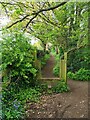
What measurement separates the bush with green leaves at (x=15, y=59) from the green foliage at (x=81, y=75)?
2838mm

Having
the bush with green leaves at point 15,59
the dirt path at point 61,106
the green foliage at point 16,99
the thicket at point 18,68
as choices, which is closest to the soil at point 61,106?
the dirt path at point 61,106

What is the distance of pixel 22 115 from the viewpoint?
366cm

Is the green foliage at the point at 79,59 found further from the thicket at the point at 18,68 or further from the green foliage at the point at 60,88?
the thicket at the point at 18,68

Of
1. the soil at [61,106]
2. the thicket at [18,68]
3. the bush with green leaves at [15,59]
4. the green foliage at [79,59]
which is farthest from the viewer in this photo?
the green foliage at [79,59]

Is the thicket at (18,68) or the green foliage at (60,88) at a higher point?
the thicket at (18,68)

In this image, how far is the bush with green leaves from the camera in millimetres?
5191

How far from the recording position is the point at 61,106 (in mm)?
4516

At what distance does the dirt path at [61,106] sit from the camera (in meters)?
3.96

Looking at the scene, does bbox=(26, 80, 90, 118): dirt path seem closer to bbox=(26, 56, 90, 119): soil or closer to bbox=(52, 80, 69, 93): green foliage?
bbox=(26, 56, 90, 119): soil

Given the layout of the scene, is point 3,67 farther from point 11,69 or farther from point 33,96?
point 33,96

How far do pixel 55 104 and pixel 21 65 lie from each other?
1.37 metres

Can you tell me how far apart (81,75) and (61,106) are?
3763 millimetres

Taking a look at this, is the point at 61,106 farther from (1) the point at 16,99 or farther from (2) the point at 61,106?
(1) the point at 16,99

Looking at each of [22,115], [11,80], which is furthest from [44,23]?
[22,115]
